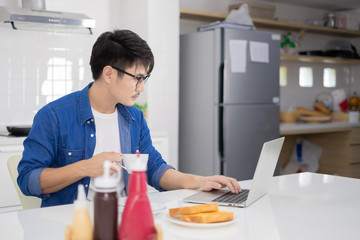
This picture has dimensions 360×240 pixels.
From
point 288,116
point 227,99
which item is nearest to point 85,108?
point 227,99

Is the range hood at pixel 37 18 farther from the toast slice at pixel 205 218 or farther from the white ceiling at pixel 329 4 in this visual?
the white ceiling at pixel 329 4

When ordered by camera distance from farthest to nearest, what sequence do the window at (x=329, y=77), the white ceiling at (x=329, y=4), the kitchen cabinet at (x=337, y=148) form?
the window at (x=329, y=77)
the white ceiling at (x=329, y=4)
the kitchen cabinet at (x=337, y=148)

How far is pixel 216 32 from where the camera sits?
13.0ft

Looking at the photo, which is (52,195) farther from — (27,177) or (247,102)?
(247,102)

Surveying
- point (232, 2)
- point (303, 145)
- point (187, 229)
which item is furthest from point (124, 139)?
point (303, 145)

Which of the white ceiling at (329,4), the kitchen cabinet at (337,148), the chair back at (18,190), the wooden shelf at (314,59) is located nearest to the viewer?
the chair back at (18,190)

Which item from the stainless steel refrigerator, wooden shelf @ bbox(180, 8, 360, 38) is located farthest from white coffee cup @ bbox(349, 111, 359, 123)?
the stainless steel refrigerator

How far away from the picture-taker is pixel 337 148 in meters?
5.28

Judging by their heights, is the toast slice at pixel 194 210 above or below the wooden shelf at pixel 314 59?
below

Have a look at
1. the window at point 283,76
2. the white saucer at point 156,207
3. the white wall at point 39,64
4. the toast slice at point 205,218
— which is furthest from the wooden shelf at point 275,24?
the toast slice at point 205,218

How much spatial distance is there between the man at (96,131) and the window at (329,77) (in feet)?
14.6

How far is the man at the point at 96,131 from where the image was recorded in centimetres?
165

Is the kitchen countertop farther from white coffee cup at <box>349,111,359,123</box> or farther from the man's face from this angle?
the man's face

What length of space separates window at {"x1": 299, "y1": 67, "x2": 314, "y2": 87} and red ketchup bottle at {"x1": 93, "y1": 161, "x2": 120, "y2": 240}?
5.06 m
